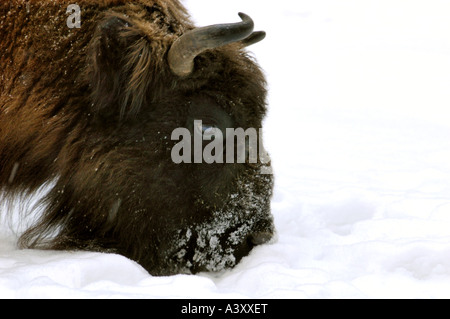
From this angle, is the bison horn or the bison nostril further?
the bison nostril

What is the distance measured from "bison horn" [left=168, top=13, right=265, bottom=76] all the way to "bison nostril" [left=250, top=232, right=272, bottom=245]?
43.3 inches

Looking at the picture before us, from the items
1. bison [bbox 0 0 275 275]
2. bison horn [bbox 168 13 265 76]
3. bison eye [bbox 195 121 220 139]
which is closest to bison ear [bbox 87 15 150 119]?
bison [bbox 0 0 275 275]

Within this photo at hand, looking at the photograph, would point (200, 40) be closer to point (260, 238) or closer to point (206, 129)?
point (206, 129)

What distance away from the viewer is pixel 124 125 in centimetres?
314

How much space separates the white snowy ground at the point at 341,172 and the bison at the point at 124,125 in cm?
29

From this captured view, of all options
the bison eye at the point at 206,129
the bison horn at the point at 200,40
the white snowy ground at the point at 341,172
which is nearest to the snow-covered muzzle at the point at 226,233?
the white snowy ground at the point at 341,172

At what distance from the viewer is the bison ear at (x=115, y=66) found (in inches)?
118

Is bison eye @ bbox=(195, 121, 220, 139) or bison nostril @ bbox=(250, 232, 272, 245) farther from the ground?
bison eye @ bbox=(195, 121, 220, 139)

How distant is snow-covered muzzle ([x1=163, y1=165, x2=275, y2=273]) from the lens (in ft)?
10.8

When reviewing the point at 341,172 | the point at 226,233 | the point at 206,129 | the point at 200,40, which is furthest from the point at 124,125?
the point at 341,172
